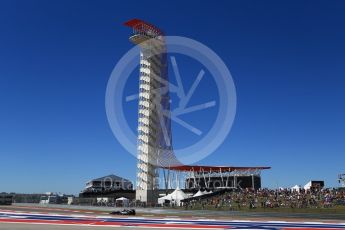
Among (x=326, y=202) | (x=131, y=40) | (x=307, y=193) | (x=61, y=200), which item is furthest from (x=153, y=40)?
(x=326, y=202)

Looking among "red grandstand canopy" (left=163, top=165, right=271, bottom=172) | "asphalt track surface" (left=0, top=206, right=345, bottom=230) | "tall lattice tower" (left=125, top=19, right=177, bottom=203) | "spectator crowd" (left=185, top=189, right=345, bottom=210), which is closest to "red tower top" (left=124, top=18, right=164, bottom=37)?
"tall lattice tower" (left=125, top=19, right=177, bottom=203)

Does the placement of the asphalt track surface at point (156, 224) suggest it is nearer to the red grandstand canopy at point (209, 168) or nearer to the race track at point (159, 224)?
the race track at point (159, 224)

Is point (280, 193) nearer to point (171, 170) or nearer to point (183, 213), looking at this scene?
point (183, 213)

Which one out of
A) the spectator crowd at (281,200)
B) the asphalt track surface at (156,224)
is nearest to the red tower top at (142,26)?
the spectator crowd at (281,200)

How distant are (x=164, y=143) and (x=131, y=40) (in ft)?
87.4

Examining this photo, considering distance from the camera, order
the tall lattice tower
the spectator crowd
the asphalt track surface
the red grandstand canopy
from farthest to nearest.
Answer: the red grandstand canopy
the tall lattice tower
the spectator crowd
the asphalt track surface

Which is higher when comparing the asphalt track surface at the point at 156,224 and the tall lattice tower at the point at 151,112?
the tall lattice tower at the point at 151,112

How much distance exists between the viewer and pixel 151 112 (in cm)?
11288

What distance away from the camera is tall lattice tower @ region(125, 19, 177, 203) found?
111562mm

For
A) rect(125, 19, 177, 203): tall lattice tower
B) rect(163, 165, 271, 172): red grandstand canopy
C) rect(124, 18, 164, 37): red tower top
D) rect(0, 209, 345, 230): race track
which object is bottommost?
rect(0, 209, 345, 230): race track

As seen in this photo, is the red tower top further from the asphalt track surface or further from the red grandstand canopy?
the asphalt track surface

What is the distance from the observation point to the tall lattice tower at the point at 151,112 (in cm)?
11156

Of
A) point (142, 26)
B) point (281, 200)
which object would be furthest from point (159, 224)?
point (142, 26)

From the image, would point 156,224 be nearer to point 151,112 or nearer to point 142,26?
point 151,112
